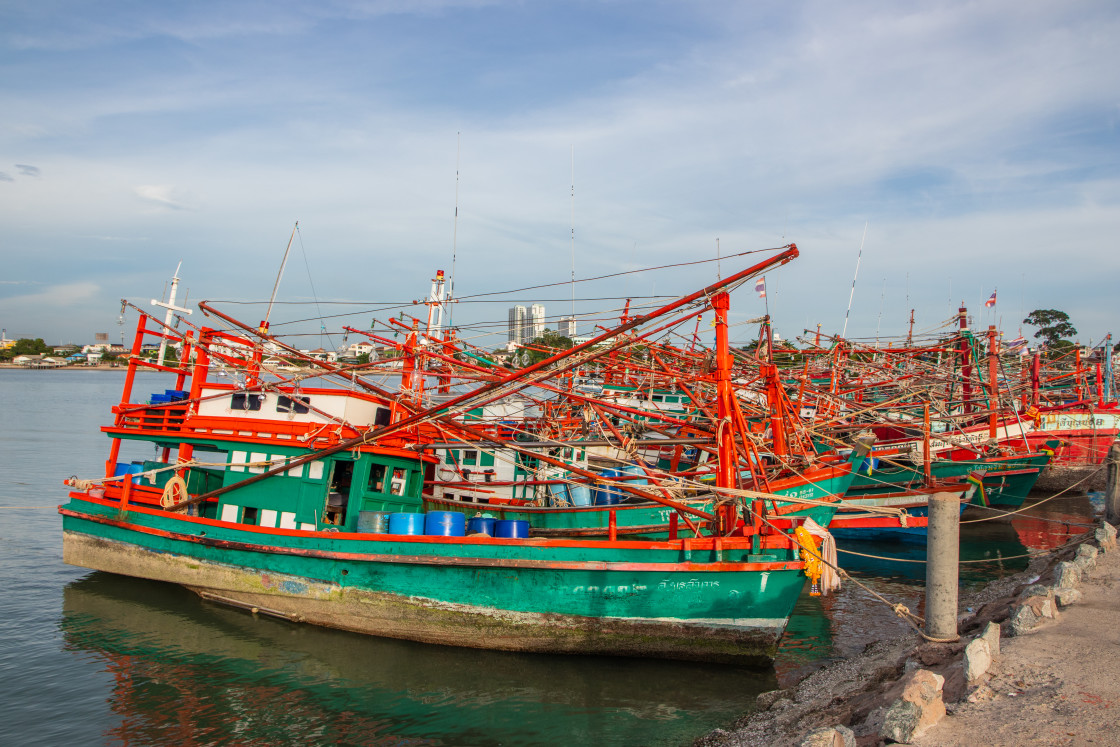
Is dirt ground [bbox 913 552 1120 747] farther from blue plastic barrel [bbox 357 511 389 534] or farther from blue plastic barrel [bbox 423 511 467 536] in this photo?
blue plastic barrel [bbox 357 511 389 534]

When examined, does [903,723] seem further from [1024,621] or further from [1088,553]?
[1088,553]

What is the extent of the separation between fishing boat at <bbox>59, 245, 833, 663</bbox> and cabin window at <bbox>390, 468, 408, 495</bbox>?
0.16ft

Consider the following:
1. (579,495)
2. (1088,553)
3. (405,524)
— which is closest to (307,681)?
(405,524)

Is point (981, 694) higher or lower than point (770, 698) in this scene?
higher

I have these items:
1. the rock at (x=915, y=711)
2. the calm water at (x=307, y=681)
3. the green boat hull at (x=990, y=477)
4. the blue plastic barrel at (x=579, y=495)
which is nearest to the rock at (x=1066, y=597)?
the calm water at (x=307, y=681)

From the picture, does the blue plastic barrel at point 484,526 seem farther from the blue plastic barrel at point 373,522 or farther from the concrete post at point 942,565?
the concrete post at point 942,565

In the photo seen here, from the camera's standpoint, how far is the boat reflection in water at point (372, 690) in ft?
34.1

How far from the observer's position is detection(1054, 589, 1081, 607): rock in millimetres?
10008

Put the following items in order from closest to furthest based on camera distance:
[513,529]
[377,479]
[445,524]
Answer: [445,524] < [513,529] < [377,479]

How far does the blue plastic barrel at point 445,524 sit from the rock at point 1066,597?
949 centimetres

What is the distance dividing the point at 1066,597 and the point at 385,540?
10746 millimetres

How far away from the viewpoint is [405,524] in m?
14.0

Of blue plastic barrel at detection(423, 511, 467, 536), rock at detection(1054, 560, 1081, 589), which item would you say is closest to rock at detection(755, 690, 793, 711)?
rock at detection(1054, 560, 1081, 589)

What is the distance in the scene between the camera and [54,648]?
13.8m
